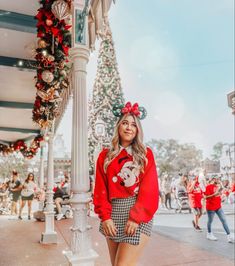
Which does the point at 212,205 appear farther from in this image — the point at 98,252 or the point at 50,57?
the point at 50,57

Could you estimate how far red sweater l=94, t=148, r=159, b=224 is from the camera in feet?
6.17

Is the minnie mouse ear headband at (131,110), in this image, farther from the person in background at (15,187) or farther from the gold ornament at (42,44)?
the person in background at (15,187)

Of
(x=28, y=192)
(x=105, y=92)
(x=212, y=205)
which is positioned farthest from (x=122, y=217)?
(x=105, y=92)

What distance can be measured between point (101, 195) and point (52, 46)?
87.5 inches

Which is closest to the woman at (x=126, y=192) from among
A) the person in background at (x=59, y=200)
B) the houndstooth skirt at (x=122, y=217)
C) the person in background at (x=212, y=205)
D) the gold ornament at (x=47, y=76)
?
the houndstooth skirt at (x=122, y=217)

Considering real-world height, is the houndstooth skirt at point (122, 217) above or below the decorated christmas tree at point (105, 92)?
below

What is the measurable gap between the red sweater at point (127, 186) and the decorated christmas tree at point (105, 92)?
18231 millimetres

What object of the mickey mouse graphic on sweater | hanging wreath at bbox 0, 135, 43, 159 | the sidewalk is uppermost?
hanging wreath at bbox 0, 135, 43, 159

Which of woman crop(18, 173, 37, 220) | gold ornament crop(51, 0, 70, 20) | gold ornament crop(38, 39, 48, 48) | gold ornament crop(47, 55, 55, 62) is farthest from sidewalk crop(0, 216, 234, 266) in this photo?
gold ornament crop(51, 0, 70, 20)

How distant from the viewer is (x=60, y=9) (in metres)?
3.01

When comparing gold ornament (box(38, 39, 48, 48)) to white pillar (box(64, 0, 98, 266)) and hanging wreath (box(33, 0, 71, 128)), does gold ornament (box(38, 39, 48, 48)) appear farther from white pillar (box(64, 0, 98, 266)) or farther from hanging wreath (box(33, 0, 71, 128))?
white pillar (box(64, 0, 98, 266))

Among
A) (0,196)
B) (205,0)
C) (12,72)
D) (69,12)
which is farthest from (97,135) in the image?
(205,0)

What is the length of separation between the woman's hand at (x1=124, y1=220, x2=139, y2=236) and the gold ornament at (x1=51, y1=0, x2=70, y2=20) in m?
2.35

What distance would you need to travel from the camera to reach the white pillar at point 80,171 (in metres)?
2.54
